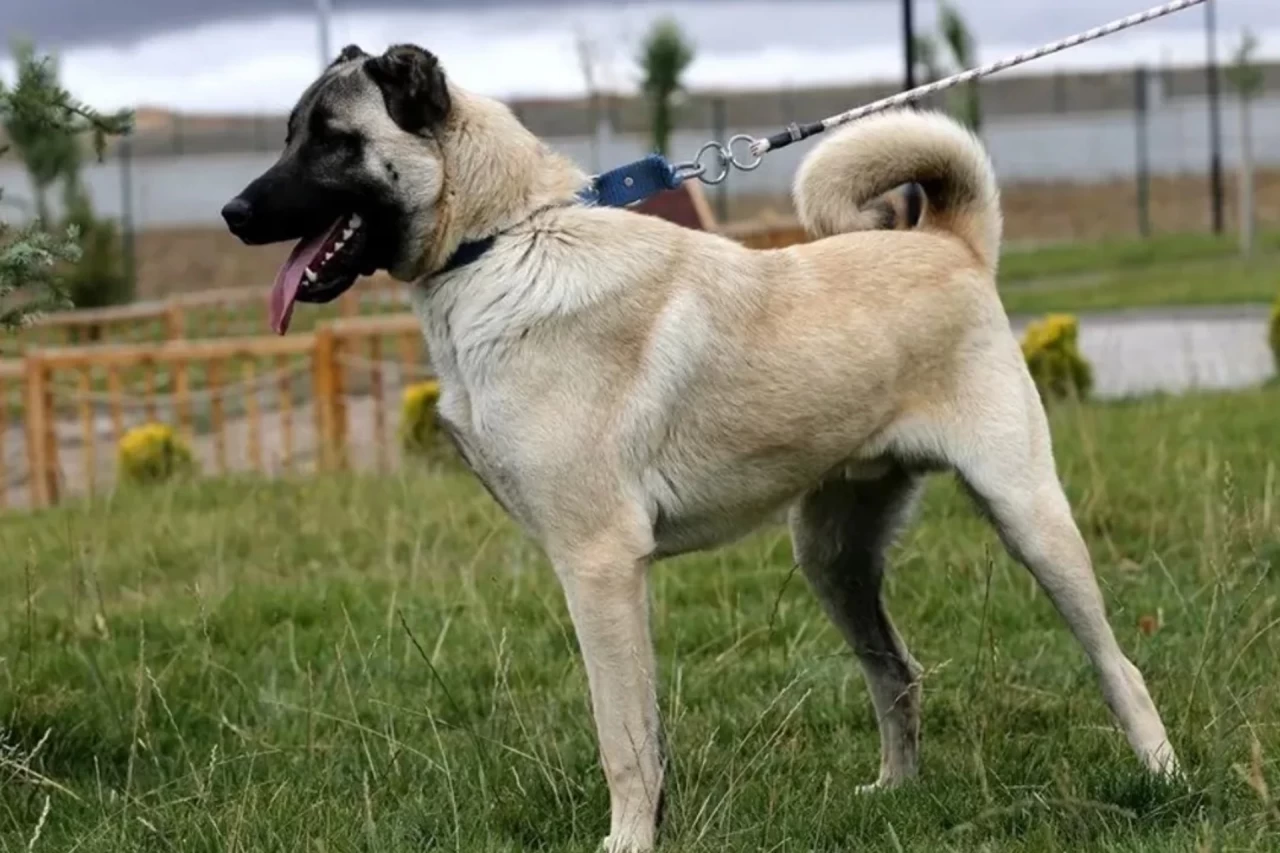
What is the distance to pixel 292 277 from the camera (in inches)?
155

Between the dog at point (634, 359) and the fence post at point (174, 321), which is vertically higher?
the dog at point (634, 359)

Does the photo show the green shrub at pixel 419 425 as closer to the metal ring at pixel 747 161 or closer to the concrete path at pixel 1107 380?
the concrete path at pixel 1107 380

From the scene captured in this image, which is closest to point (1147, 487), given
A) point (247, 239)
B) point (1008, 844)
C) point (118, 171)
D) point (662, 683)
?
point (662, 683)

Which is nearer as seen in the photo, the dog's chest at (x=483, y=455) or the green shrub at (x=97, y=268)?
the dog's chest at (x=483, y=455)

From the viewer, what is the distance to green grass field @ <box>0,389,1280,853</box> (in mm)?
3877

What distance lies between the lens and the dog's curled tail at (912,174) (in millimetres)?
4578

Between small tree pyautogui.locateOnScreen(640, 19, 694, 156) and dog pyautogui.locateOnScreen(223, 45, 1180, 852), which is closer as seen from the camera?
dog pyautogui.locateOnScreen(223, 45, 1180, 852)

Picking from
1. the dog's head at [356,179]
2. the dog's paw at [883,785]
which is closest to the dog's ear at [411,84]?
the dog's head at [356,179]

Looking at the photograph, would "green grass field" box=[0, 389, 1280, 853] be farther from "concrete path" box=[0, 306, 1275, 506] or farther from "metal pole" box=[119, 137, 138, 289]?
"metal pole" box=[119, 137, 138, 289]

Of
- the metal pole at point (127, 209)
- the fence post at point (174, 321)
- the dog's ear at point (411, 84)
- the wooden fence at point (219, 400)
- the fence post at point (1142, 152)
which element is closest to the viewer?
the dog's ear at point (411, 84)

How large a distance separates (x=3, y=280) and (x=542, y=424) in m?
1.32

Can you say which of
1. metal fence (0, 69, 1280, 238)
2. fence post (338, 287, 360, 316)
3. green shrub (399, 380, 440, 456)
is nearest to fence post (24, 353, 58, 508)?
green shrub (399, 380, 440, 456)

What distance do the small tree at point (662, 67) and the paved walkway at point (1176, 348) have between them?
1091cm

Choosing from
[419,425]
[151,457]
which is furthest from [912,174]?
[151,457]
